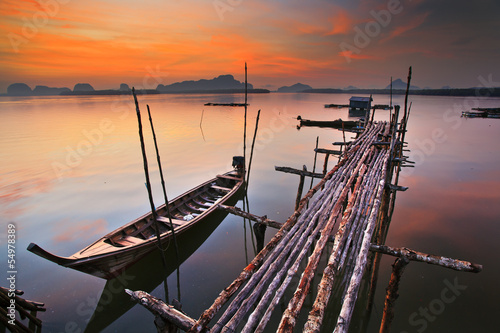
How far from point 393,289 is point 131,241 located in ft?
22.6

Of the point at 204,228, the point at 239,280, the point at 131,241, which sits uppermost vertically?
the point at 239,280

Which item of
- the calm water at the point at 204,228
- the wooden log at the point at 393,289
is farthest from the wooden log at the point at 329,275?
the calm water at the point at 204,228

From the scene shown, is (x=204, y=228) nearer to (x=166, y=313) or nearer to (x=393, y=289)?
(x=393, y=289)

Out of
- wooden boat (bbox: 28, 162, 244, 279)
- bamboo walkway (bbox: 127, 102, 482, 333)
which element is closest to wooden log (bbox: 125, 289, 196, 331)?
bamboo walkway (bbox: 127, 102, 482, 333)

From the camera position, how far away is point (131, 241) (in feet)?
23.6

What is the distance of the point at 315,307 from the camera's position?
262cm

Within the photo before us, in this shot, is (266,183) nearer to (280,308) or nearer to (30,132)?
(280,308)

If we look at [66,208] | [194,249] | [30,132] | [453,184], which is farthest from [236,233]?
[30,132]

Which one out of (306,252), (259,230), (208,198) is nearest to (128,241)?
(259,230)

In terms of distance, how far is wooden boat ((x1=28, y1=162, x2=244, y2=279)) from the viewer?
17.6 ft

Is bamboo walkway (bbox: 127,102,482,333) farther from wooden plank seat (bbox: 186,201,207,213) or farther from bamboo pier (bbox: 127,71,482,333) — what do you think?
wooden plank seat (bbox: 186,201,207,213)

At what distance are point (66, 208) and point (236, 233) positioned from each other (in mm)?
8755

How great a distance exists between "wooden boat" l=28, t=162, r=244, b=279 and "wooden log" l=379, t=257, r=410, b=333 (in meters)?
5.86

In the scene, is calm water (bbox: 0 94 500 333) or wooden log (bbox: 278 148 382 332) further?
calm water (bbox: 0 94 500 333)
